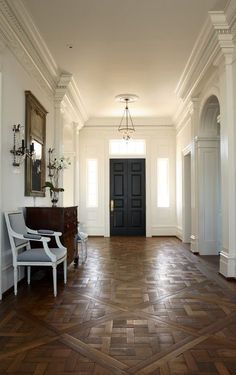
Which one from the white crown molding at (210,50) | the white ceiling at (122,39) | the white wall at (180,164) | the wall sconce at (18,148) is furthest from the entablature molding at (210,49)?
the wall sconce at (18,148)

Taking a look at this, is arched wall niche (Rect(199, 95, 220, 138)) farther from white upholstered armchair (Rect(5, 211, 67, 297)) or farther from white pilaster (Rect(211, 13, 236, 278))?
white upholstered armchair (Rect(5, 211, 67, 297))

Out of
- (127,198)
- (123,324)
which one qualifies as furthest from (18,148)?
(127,198)

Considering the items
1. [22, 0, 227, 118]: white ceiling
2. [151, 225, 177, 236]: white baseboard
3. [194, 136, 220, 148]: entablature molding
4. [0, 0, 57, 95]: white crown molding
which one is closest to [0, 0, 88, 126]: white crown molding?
[0, 0, 57, 95]: white crown molding

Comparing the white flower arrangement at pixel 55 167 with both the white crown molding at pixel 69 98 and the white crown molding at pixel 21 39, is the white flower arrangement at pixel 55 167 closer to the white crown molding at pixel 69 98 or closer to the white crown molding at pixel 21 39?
the white crown molding at pixel 69 98

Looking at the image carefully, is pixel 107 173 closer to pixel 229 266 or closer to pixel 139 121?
pixel 139 121

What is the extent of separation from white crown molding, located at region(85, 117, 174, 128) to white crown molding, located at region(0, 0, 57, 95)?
4.18 m

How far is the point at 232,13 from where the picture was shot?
4.35 meters

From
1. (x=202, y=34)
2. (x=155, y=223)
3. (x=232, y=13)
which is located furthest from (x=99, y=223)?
(x=232, y=13)

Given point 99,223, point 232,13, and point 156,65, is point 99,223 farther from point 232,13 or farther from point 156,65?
point 232,13

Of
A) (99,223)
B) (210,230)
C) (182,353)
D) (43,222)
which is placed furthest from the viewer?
(99,223)

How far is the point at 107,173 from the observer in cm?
1038

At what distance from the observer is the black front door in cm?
1040

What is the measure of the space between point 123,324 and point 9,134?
8.89ft

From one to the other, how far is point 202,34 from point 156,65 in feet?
4.35
